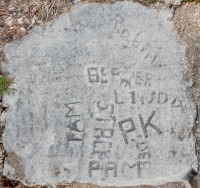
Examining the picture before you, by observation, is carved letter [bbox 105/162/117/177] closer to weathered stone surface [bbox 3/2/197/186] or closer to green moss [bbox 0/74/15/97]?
weathered stone surface [bbox 3/2/197/186]

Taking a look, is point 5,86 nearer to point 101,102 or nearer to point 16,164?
point 16,164

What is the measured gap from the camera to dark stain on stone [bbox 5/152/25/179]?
2.21 metres

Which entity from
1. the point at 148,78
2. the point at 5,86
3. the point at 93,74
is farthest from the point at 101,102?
the point at 5,86

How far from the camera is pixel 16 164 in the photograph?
2.21 meters

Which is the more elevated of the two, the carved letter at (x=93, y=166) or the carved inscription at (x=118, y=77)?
the carved inscription at (x=118, y=77)

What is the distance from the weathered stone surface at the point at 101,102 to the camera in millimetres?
2184

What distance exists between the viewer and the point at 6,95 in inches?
88.9

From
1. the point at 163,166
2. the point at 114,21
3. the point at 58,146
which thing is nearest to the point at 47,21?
the point at 114,21

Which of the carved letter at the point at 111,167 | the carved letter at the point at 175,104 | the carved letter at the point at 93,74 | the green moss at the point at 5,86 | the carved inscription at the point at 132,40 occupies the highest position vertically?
the carved inscription at the point at 132,40

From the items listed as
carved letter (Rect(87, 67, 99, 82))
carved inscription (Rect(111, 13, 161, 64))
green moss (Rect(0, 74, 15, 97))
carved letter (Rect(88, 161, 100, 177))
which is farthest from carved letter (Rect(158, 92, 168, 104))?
green moss (Rect(0, 74, 15, 97))

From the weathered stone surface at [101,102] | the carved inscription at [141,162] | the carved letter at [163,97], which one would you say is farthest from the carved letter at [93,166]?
the carved letter at [163,97]

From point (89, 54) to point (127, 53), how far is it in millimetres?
218

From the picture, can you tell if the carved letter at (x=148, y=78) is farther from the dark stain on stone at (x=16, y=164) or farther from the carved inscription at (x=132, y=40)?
the dark stain on stone at (x=16, y=164)

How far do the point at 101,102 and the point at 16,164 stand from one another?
0.59 meters
